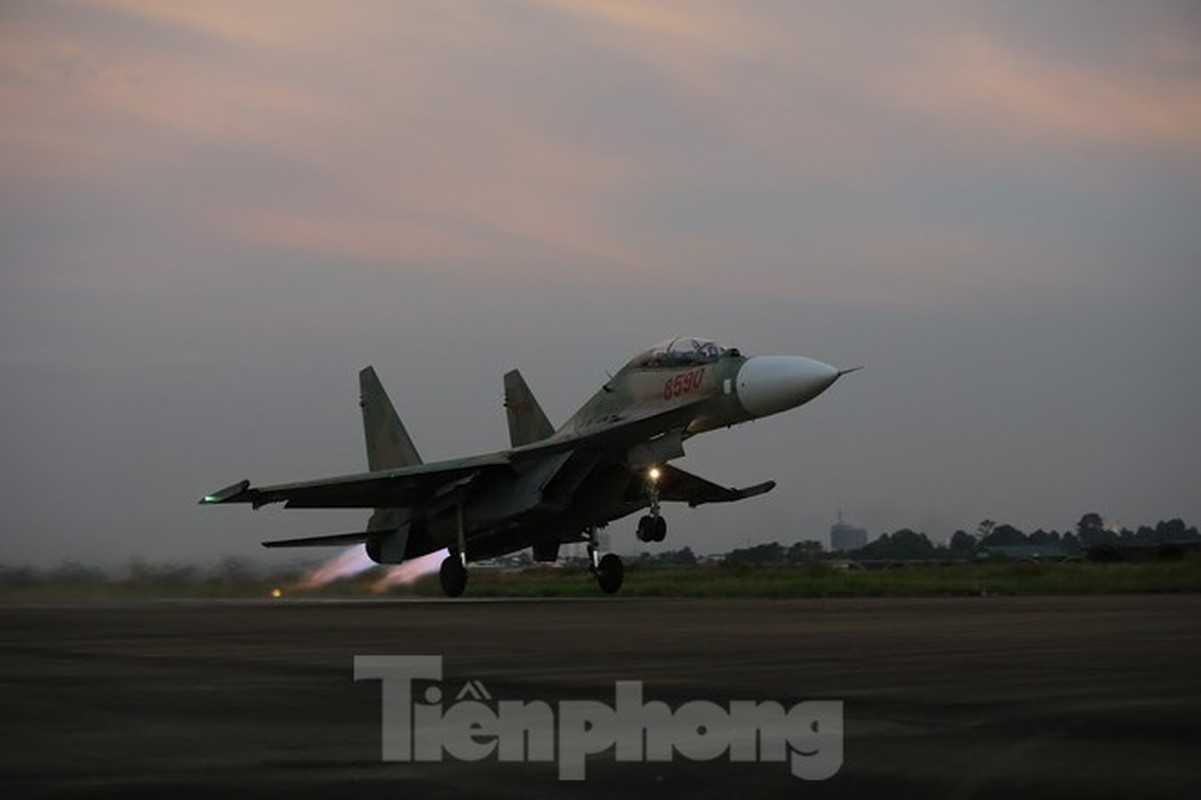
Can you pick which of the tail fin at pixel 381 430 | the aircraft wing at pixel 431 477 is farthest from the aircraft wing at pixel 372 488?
the tail fin at pixel 381 430

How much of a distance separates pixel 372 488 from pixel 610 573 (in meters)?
5.28

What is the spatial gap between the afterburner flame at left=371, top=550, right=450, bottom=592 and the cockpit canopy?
9037mm

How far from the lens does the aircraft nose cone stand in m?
27.7

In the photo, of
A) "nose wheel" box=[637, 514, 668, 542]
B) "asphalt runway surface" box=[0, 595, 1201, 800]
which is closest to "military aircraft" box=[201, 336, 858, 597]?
"nose wheel" box=[637, 514, 668, 542]

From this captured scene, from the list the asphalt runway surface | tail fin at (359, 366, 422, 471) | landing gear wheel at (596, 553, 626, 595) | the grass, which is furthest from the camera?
tail fin at (359, 366, 422, 471)

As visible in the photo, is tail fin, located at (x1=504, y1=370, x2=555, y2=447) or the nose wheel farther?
tail fin, located at (x1=504, y1=370, x2=555, y2=447)

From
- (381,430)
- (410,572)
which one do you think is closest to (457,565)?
(410,572)

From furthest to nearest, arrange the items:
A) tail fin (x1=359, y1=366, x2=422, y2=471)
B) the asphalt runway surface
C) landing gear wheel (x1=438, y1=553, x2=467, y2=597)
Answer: tail fin (x1=359, y1=366, x2=422, y2=471), landing gear wheel (x1=438, y1=553, x2=467, y2=597), the asphalt runway surface

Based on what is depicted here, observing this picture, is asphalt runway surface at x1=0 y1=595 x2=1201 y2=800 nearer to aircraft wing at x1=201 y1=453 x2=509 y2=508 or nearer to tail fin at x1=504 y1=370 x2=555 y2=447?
aircraft wing at x1=201 y1=453 x2=509 y2=508

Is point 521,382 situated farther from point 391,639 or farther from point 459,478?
point 391,639

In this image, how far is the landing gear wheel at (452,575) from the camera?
34156mm

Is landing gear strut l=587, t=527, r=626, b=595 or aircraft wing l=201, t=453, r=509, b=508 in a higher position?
aircraft wing l=201, t=453, r=509, b=508

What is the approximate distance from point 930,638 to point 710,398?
1438cm

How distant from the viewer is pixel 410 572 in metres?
37.7
